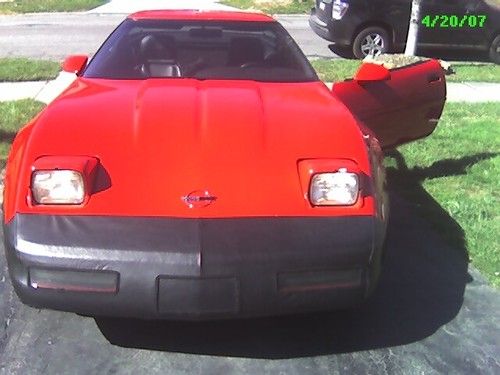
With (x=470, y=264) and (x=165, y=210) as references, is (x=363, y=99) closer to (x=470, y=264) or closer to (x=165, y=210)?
(x=470, y=264)

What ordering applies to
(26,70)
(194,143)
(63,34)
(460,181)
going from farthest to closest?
(63,34) → (26,70) → (460,181) → (194,143)

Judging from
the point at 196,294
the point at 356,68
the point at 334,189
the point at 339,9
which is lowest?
the point at 356,68

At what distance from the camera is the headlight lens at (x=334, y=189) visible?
2986 mm

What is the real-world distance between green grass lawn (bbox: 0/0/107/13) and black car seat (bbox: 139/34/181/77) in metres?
15.9

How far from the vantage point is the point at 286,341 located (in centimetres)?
332

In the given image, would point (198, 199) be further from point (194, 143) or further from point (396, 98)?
point (396, 98)

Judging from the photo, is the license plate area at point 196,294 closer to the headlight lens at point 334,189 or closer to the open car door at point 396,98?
the headlight lens at point 334,189

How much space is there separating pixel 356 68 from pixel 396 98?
5466mm

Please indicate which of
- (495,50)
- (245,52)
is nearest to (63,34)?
(495,50)

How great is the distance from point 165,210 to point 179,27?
2.00m

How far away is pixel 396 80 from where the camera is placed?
4867 mm

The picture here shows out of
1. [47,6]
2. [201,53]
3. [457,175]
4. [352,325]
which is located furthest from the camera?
[47,6]

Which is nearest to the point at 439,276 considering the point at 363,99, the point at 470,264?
the point at 470,264
